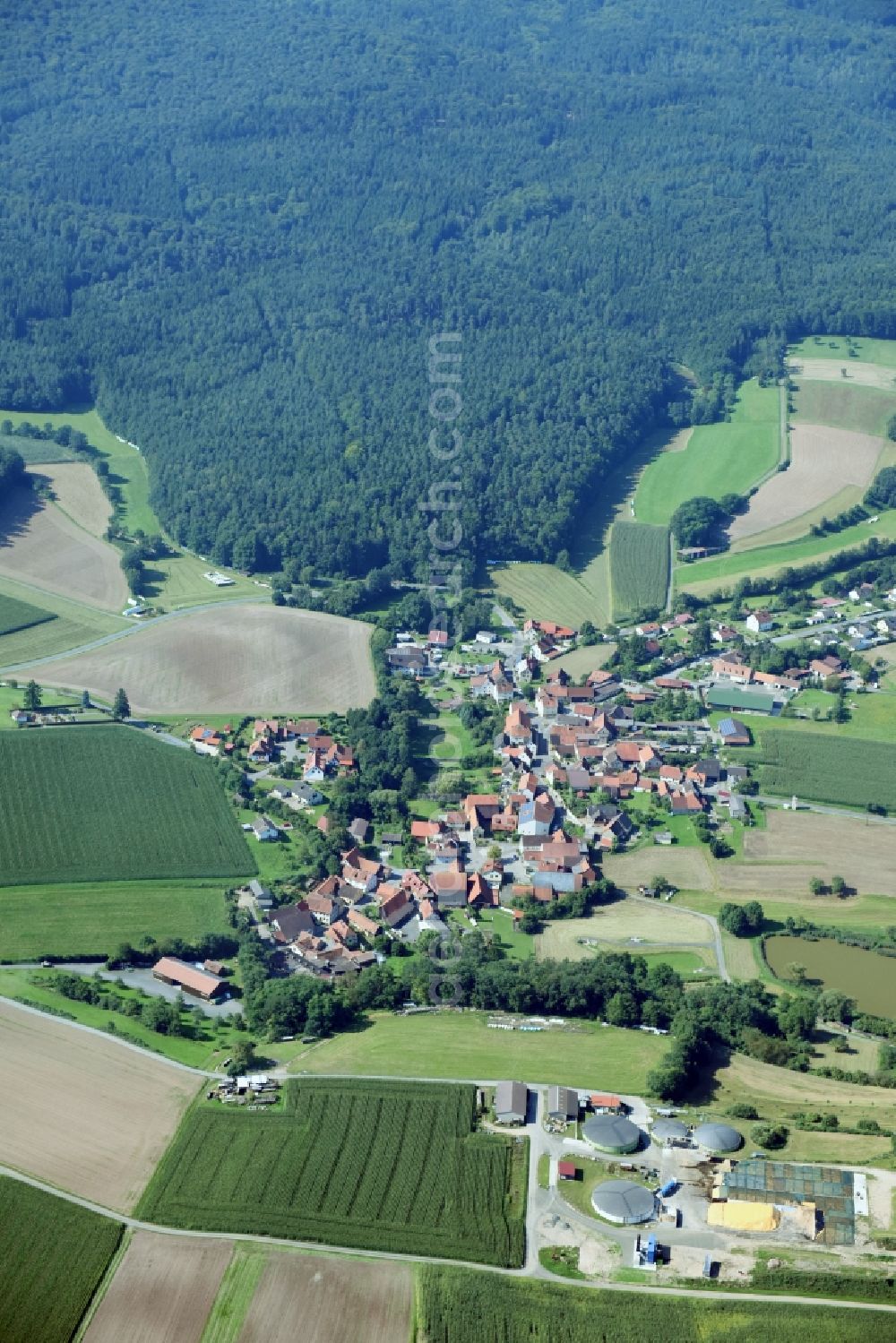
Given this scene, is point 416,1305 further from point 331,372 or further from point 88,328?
point 88,328

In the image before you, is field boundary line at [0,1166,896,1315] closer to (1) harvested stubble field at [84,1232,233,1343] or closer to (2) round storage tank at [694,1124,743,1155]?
(1) harvested stubble field at [84,1232,233,1343]

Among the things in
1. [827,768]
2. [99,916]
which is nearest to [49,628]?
[99,916]

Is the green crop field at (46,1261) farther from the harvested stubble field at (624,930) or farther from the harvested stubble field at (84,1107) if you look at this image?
the harvested stubble field at (624,930)

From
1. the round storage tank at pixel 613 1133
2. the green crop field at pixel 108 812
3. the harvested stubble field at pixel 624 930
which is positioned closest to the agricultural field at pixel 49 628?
the green crop field at pixel 108 812

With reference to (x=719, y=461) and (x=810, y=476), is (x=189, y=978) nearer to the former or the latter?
(x=719, y=461)

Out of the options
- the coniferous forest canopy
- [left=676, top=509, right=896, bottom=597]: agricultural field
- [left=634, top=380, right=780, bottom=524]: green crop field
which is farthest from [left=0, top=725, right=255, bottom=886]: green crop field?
[left=634, top=380, right=780, bottom=524]: green crop field

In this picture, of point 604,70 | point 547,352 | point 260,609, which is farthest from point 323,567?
point 604,70
